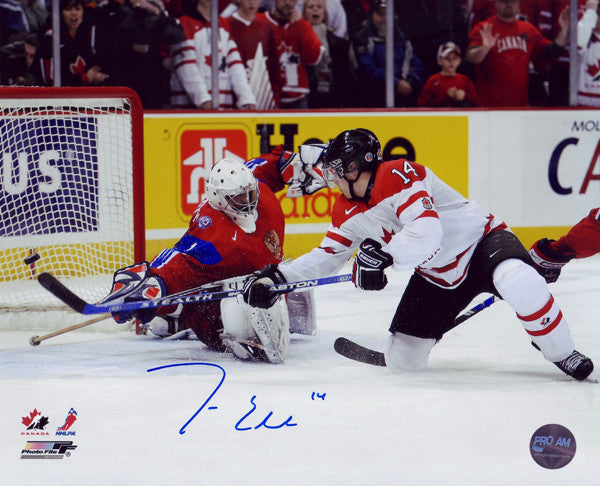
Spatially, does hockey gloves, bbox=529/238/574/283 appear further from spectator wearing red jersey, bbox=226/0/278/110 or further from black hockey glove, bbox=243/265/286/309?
spectator wearing red jersey, bbox=226/0/278/110

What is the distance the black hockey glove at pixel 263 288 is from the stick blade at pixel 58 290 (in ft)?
1.82

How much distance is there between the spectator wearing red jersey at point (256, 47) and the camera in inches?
216

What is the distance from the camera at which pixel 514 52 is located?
5.95 meters

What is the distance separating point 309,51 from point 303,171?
1.87m

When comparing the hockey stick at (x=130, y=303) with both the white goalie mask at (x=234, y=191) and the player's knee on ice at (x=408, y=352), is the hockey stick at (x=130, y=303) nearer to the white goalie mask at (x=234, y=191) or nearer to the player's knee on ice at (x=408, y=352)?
the white goalie mask at (x=234, y=191)

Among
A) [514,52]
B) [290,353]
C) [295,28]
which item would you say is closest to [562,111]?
[514,52]

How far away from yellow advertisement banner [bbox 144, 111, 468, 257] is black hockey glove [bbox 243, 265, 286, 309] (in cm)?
231

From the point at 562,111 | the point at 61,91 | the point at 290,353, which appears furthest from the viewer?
the point at 562,111

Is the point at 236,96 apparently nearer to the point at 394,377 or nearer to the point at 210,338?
the point at 210,338

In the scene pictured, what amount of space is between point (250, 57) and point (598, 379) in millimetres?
3051

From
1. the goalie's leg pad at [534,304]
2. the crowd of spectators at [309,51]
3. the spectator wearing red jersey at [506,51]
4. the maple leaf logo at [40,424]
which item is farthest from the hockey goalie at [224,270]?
the spectator wearing red jersey at [506,51]

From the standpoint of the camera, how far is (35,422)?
101 inches

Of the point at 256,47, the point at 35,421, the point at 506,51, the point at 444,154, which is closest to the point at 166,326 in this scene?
the point at 35,421

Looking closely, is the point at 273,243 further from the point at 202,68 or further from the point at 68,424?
the point at 202,68
